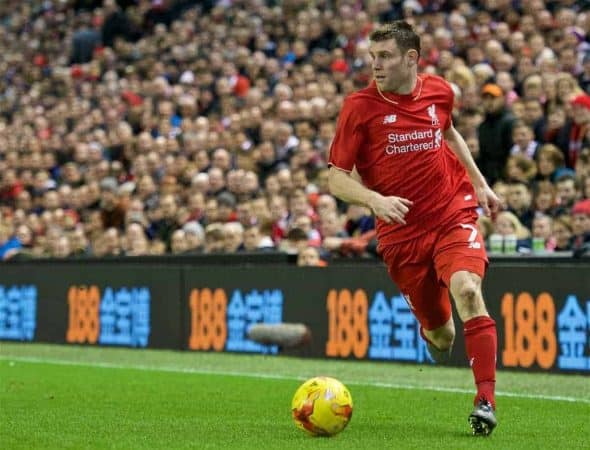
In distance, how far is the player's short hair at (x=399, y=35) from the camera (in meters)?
9.02

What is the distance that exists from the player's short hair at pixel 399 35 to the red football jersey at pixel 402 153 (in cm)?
33

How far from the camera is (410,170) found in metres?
9.15

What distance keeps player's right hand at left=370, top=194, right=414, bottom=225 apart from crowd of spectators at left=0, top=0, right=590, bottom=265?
573 centimetres

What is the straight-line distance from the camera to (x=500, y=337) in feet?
45.1

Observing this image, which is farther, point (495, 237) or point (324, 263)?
point (324, 263)

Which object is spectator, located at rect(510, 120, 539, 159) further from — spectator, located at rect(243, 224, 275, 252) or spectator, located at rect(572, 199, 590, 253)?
spectator, located at rect(243, 224, 275, 252)

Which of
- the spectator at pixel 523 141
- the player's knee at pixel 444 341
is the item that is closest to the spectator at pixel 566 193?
the spectator at pixel 523 141

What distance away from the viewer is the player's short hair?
9.02 m

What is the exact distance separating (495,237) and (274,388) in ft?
11.4

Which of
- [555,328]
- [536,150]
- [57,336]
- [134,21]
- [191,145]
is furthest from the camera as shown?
[134,21]

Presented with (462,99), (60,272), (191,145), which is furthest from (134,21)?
(462,99)

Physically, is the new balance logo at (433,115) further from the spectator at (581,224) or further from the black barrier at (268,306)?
the spectator at (581,224)

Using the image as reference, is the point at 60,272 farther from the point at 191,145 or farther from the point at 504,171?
the point at 504,171

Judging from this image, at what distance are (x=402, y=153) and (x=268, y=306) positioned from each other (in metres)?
7.49
